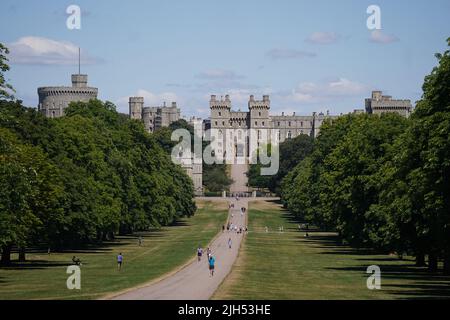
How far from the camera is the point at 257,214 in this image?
164 metres

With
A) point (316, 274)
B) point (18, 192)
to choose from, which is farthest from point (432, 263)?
point (18, 192)

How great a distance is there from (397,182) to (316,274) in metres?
7.70

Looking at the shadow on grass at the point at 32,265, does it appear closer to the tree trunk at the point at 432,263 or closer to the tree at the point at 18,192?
the tree at the point at 18,192

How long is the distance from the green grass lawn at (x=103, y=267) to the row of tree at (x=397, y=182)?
36.6 feet

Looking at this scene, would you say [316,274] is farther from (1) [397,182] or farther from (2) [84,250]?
(2) [84,250]

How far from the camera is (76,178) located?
79.9m

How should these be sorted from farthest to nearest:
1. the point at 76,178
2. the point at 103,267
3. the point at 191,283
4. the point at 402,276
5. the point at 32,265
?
the point at 76,178 < the point at 32,265 < the point at 103,267 < the point at 402,276 < the point at 191,283

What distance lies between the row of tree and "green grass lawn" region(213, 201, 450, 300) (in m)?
1.76

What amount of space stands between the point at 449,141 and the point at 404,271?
797 inches

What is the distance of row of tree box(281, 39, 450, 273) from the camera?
158 ft

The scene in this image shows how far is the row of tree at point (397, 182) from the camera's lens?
48.2m

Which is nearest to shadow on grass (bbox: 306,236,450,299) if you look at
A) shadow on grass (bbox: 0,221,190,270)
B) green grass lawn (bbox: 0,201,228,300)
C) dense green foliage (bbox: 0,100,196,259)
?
green grass lawn (bbox: 0,201,228,300)

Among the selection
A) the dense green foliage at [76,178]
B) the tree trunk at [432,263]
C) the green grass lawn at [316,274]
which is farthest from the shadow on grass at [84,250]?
the tree trunk at [432,263]

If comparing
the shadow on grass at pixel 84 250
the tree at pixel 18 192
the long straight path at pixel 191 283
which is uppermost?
the tree at pixel 18 192
